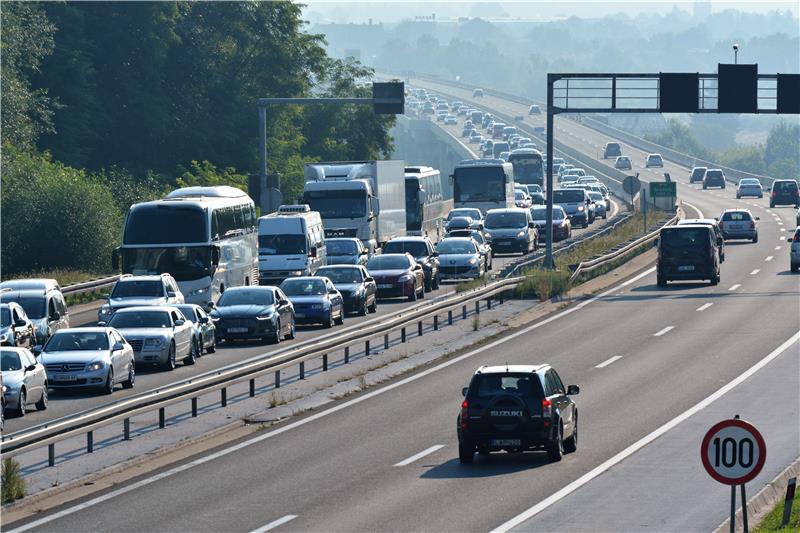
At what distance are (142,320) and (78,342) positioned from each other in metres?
4.16

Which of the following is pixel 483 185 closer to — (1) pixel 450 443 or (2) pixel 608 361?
(2) pixel 608 361

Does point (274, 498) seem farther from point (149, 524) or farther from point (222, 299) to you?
point (222, 299)

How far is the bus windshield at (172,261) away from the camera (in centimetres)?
4441

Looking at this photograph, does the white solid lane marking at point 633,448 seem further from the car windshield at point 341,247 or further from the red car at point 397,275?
the car windshield at point 341,247

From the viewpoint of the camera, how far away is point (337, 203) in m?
59.2

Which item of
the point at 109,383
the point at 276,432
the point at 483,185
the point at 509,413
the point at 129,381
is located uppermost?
the point at 483,185

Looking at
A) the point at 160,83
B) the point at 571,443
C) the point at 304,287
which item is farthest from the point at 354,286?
the point at 160,83

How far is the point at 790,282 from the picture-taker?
5288 cm

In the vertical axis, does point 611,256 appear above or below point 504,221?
below

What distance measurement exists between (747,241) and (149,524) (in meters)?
56.7

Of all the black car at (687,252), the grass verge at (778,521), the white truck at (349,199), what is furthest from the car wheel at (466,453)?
the white truck at (349,199)

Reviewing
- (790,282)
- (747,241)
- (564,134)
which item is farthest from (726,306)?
(564,134)

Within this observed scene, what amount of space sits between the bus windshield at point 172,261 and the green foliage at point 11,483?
79.0 feet

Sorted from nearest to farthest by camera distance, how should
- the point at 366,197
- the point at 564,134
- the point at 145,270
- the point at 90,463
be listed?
the point at 90,463 < the point at 145,270 < the point at 366,197 < the point at 564,134
